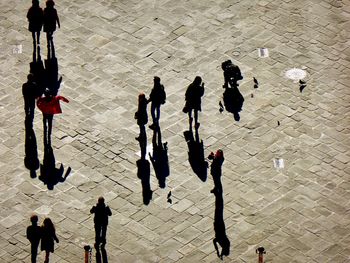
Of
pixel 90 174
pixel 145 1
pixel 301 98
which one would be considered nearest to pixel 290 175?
pixel 301 98

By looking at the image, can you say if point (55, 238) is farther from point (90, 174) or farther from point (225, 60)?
point (225, 60)

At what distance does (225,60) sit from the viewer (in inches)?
1494

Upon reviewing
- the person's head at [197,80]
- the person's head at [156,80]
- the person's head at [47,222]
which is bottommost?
the person's head at [47,222]

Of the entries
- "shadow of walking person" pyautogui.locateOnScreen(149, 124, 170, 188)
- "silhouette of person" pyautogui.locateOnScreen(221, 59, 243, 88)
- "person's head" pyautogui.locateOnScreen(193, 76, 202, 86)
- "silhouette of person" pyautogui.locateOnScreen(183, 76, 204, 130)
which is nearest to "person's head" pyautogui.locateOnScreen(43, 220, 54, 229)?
"shadow of walking person" pyautogui.locateOnScreen(149, 124, 170, 188)

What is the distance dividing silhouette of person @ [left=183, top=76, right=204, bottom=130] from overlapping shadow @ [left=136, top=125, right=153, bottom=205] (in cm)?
156

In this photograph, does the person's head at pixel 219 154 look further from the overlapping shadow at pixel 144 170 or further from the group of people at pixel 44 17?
the group of people at pixel 44 17

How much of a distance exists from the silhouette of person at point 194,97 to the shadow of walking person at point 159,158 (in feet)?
3.81

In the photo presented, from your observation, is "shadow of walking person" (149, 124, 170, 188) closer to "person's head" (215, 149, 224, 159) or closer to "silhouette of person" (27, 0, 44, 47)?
"person's head" (215, 149, 224, 159)

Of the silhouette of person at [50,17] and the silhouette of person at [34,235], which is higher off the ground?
the silhouette of person at [50,17]

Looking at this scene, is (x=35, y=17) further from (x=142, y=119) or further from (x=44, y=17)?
(x=142, y=119)

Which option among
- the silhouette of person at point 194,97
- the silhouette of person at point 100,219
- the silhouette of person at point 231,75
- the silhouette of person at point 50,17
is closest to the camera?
the silhouette of person at point 100,219

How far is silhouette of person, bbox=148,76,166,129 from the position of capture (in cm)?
3531

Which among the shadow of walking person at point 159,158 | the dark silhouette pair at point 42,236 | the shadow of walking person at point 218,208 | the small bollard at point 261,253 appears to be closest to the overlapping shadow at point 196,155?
the shadow of walking person at point 218,208

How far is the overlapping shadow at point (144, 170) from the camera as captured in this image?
109 feet
